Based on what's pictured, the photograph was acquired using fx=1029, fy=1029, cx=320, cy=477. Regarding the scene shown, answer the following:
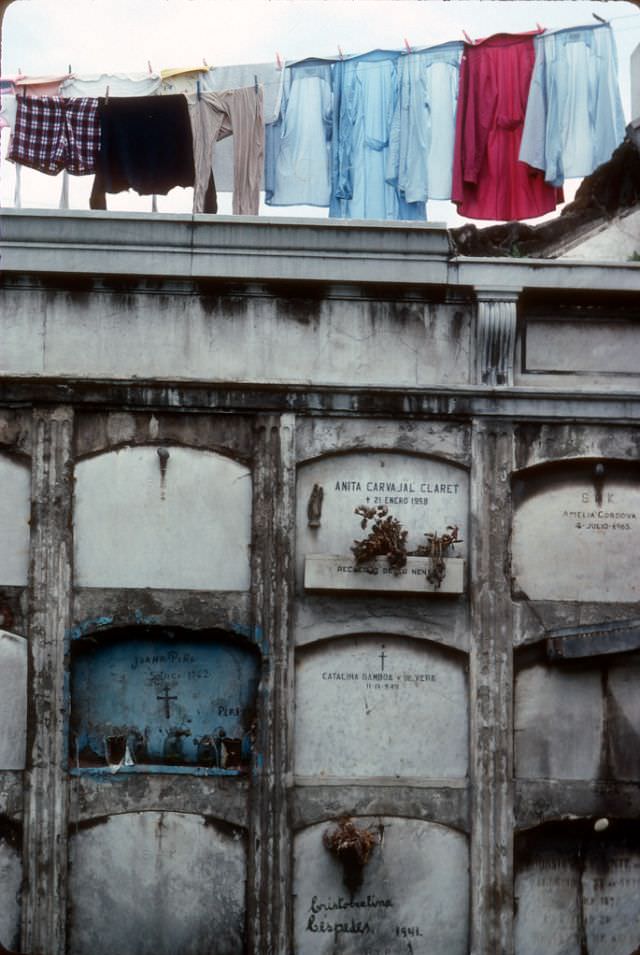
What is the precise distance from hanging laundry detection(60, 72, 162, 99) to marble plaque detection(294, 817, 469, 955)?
6.22 meters

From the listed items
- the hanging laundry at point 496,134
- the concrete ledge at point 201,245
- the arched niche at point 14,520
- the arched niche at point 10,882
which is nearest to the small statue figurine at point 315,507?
the concrete ledge at point 201,245

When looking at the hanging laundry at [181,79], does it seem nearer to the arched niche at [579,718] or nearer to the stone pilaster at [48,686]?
the stone pilaster at [48,686]

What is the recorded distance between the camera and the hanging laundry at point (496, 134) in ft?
27.6

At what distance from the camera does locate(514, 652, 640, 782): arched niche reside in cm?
826

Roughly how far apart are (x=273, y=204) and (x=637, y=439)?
3.59 m

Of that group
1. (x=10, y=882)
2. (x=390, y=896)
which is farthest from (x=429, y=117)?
(x=10, y=882)

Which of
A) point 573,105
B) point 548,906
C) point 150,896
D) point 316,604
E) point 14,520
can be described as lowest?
point 548,906

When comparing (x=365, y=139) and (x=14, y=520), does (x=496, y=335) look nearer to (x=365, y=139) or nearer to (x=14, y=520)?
(x=365, y=139)

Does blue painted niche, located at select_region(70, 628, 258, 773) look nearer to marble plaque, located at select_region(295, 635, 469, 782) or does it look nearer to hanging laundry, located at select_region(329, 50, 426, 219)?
marble plaque, located at select_region(295, 635, 469, 782)

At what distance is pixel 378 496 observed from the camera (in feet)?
27.5

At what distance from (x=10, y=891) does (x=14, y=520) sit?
2889 mm

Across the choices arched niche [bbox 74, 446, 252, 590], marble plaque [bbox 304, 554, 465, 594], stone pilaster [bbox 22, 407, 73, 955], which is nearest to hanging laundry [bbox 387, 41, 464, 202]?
arched niche [bbox 74, 446, 252, 590]

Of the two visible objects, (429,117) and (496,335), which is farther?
(429,117)

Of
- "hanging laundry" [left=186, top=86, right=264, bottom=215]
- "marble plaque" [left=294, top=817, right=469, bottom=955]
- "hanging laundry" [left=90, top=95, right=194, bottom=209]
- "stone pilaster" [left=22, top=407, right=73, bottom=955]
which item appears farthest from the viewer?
"hanging laundry" [left=90, top=95, right=194, bottom=209]
